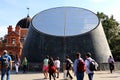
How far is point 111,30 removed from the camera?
6291 cm

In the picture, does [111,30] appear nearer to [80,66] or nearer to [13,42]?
[13,42]

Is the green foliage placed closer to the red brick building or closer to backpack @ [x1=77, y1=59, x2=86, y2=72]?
the red brick building

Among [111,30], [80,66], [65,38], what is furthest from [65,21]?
[111,30]

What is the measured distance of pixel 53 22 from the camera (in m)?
31.3

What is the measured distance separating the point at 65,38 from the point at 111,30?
35.6m

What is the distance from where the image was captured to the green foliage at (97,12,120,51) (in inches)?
2419

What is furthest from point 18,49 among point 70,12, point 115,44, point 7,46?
point 70,12

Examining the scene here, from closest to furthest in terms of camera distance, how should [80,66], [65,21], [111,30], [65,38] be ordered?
[80,66] < [65,38] < [65,21] < [111,30]

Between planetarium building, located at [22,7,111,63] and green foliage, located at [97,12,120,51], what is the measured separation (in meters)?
30.3

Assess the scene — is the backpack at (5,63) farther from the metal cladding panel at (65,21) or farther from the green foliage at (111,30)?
the green foliage at (111,30)

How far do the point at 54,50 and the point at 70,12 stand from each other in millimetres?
6041

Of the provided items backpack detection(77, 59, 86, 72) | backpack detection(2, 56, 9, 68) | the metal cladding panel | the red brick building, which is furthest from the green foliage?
backpack detection(77, 59, 86, 72)

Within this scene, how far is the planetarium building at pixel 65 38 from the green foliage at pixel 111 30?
30.3 meters

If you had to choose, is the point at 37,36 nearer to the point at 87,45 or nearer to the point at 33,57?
the point at 33,57
